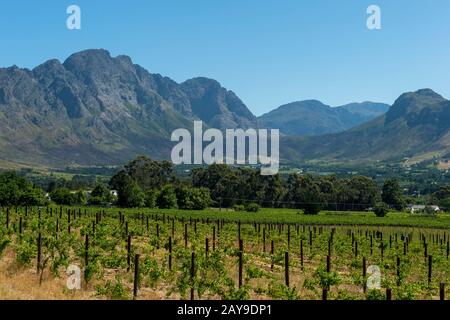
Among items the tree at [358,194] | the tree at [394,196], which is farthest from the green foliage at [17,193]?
the tree at [394,196]

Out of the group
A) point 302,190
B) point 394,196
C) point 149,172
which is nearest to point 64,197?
point 149,172

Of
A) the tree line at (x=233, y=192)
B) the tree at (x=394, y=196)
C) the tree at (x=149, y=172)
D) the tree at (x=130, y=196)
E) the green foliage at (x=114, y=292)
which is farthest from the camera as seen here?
the tree at (x=149, y=172)

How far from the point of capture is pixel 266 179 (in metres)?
150

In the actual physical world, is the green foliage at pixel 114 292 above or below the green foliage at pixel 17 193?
below

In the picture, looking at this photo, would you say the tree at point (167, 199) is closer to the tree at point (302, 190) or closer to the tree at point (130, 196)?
the tree at point (130, 196)

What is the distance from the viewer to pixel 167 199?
118000 mm

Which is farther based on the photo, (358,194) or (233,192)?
Result: (358,194)

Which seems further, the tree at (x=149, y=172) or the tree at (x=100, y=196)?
the tree at (x=149, y=172)

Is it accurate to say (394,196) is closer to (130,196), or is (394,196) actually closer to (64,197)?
(130,196)

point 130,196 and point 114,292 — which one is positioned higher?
point 130,196

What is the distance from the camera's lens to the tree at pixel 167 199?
11812 cm

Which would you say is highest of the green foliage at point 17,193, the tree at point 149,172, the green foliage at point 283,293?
the tree at point 149,172
